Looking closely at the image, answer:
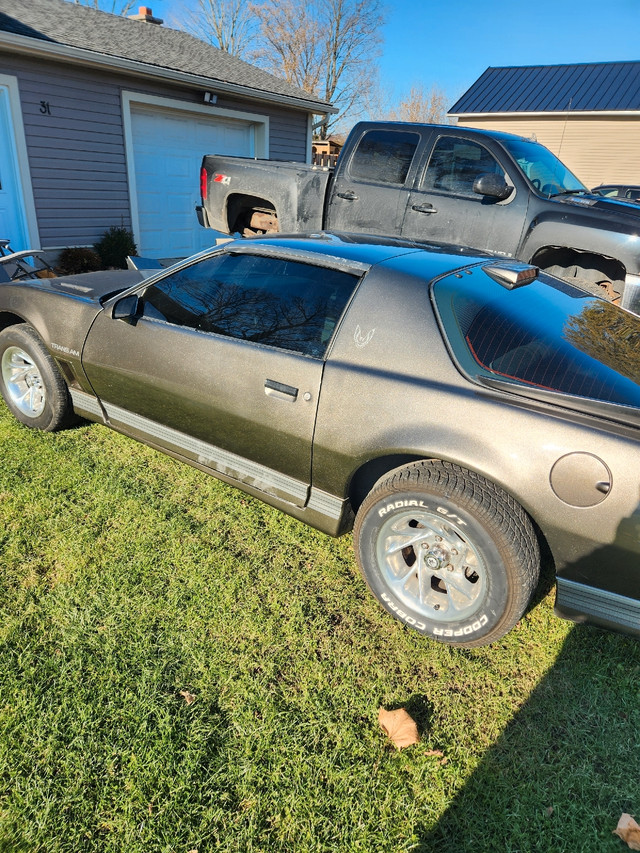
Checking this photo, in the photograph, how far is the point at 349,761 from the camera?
75.0 inches

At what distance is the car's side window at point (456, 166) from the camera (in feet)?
17.1

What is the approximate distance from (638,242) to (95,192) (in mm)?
8136

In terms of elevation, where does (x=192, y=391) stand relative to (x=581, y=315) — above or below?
below

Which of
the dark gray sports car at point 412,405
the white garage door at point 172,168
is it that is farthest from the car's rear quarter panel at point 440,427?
the white garage door at point 172,168

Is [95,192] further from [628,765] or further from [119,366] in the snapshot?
[628,765]

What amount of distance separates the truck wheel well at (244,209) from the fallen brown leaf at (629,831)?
236 inches

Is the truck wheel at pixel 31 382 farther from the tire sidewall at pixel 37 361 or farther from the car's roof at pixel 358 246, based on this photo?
the car's roof at pixel 358 246

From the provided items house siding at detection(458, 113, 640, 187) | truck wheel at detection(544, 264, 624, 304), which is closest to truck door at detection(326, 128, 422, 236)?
truck wheel at detection(544, 264, 624, 304)

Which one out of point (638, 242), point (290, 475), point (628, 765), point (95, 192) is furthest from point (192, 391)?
point (95, 192)

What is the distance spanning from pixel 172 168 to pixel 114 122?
1.42 m

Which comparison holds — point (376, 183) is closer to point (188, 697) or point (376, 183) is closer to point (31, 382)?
point (31, 382)

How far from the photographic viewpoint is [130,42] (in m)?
10.0

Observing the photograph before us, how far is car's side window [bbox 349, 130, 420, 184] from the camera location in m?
5.49

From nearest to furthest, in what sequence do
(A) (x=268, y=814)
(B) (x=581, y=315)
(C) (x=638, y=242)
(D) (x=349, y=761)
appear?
(A) (x=268, y=814), (D) (x=349, y=761), (B) (x=581, y=315), (C) (x=638, y=242)
